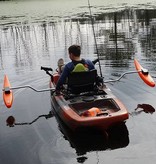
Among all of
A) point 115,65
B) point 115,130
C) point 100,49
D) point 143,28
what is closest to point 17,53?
point 100,49

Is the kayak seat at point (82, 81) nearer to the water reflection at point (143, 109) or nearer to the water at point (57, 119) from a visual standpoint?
the water at point (57, 119)

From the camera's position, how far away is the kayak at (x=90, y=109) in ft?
23.2

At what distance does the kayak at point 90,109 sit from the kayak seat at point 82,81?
12 cm

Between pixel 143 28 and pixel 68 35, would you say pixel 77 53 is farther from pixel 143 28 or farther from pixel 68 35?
pixel 143 28

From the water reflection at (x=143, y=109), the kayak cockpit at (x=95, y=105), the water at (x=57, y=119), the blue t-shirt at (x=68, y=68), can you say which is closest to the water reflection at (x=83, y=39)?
the water at (x=57, y=119)

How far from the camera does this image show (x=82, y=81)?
8086 mm

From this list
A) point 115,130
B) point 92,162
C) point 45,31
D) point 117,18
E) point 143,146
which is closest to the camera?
point 92,162

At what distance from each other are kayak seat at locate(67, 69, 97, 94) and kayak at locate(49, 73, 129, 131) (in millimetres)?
117

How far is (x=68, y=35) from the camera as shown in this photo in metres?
22.2

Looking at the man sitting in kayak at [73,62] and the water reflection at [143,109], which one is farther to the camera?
the water reflection at [143,109]

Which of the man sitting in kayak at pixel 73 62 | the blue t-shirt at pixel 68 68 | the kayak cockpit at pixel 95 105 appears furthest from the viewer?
the blue t-shirt at pixel 68 68

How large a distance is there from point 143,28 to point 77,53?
15.9 m

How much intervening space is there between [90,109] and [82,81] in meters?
0.90

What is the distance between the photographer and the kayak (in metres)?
7.06
